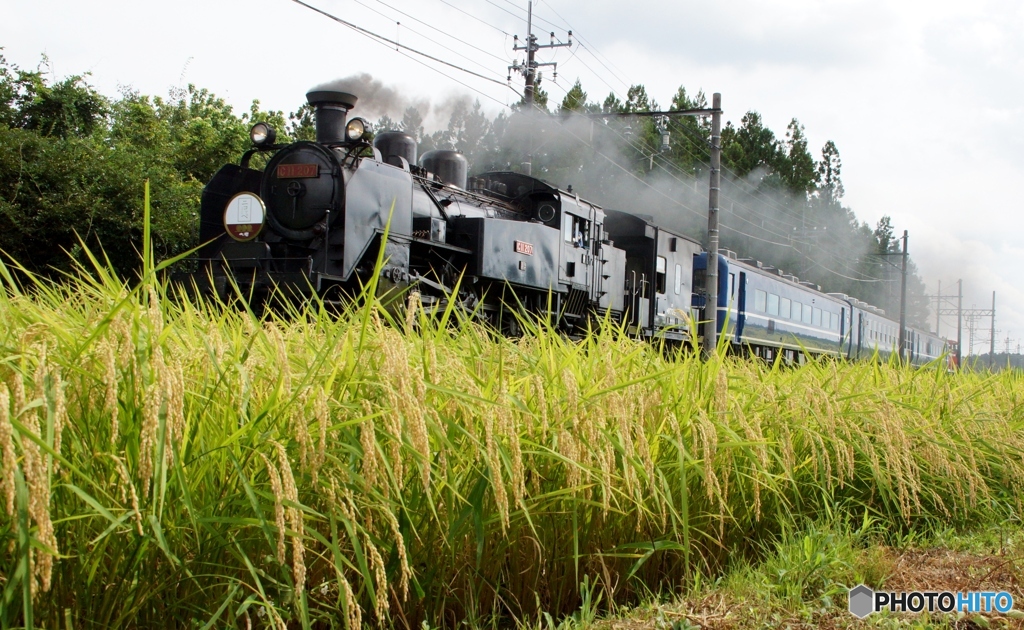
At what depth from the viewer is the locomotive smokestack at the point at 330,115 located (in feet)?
34.1

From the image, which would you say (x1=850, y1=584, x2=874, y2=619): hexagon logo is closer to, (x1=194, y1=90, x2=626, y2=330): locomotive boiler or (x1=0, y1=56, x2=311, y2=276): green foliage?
(x1=194, y1=90, x2=626, y2=330): locomotive boiler

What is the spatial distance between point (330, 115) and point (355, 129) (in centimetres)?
83

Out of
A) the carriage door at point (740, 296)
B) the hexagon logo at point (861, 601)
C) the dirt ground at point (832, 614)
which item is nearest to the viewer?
the dirt ground at point (832, 614)

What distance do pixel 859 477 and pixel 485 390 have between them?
102 inches

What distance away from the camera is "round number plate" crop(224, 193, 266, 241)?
31.2 ft

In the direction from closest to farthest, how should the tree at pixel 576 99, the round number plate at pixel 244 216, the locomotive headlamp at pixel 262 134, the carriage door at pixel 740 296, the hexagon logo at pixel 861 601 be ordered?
the hexagon logo at pixel 861 601 < the round number plate at pixel 244 216 < the locomotive headlamp at pixel 262 134 < the carriage door at pixel 740 296 < the tree at pixel 576 99

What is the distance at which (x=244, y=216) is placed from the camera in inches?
379

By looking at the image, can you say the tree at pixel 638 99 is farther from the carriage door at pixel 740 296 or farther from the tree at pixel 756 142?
the carriage door at pixel 740 296

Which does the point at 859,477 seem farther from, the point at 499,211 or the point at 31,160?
the point at 31,160

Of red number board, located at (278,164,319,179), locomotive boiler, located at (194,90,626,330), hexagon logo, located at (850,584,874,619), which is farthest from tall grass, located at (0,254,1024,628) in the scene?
red number board, located at (278,164,319,179)

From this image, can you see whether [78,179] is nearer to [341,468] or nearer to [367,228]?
[367,228]

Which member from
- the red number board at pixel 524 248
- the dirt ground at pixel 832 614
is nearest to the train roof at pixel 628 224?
the red number board at pixel 524 248

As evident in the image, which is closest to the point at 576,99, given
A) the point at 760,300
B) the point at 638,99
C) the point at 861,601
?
the point at 638,99

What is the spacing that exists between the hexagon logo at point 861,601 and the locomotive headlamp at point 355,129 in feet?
26.4
